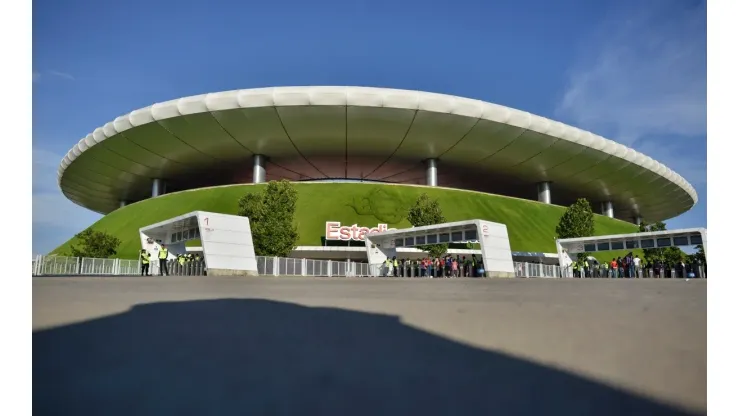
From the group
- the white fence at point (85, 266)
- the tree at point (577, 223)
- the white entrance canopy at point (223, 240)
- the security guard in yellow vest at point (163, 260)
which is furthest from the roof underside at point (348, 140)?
the security guard in yellow vest at point (163, 260)

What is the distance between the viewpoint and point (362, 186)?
35.2 metres

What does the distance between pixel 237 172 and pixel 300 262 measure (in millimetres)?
21022

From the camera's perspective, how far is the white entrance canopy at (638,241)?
2109cm

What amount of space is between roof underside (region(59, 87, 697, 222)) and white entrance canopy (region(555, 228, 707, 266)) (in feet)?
28.0

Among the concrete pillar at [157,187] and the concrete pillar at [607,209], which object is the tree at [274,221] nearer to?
the concrete pillar at [157,187]

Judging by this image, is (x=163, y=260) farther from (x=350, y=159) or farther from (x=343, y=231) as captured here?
(x=350, y=159)

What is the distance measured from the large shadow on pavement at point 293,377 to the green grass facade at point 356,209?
29535mm

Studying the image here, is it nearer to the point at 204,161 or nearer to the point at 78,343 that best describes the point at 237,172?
the point at 204,161

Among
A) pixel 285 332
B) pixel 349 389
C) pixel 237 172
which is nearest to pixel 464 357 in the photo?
pixel 349 389

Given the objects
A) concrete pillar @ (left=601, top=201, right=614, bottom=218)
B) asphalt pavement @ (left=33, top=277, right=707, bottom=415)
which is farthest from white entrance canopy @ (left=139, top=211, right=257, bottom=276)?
concrete pillar @ (left=601, top=201, right=614, bottom=218)

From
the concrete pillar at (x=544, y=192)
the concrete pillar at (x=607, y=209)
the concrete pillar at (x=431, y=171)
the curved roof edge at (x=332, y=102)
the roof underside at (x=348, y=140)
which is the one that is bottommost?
the concrete pillar at (x=607, y=209)

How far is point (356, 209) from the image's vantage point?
33.7m

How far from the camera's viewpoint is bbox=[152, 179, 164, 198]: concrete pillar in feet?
133
